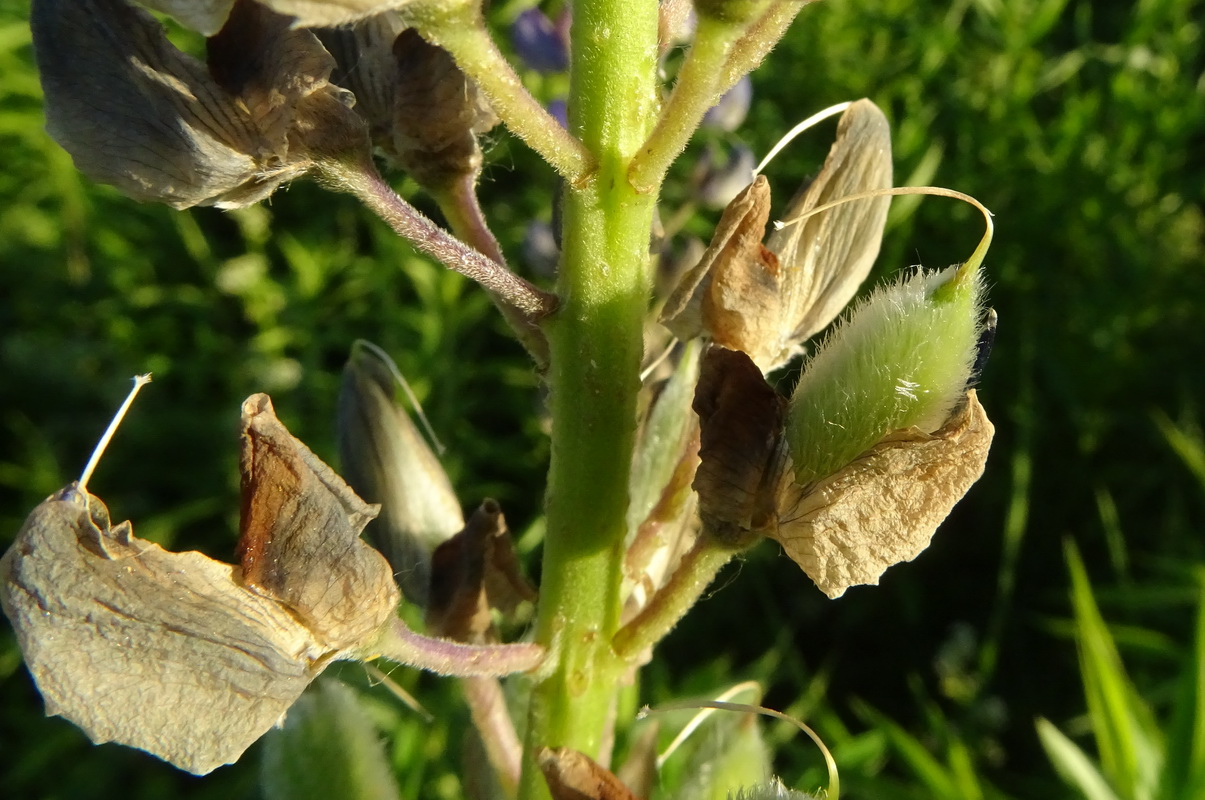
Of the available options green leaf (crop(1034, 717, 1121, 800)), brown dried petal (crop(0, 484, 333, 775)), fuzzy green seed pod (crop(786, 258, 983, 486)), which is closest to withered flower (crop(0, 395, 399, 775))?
brown dried petal (crop(0, 484, 333, 775))

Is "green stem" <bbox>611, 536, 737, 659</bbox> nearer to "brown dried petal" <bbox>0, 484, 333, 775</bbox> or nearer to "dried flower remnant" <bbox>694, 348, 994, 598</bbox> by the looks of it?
"dried flower remnant" <bbox>694, 348, 994, 598</bbox>

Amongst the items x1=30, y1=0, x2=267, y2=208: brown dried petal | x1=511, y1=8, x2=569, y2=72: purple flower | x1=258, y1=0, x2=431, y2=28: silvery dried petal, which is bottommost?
x1=511, y1=8, x2=569, y2=72: purple flower

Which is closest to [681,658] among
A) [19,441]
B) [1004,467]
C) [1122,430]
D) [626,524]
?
[1004,467]

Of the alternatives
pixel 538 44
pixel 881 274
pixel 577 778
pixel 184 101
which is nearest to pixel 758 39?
pixel 184 101

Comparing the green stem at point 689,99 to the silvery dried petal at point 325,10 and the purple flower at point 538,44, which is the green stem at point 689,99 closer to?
the silvery dried petal at point 325,10

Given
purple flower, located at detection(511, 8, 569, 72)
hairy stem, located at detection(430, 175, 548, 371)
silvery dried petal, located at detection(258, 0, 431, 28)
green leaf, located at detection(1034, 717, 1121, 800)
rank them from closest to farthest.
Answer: silvery dried petal, located at detection(258, 0, 431, 28), hairy stem, located at detection(430, 175, 548, 371), green leaf, located at detection(1034, 717, 1121, 800), purple flower, located at detection(511, 8, 569, 72)

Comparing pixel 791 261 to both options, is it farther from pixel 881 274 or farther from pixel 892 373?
pixel 881 274

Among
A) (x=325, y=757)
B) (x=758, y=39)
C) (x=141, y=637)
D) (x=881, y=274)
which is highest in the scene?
(x=758, y=39)

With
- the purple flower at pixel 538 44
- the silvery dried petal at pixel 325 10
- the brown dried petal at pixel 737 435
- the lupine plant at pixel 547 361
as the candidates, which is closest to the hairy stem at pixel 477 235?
the lupine plant at pixel 547 361
